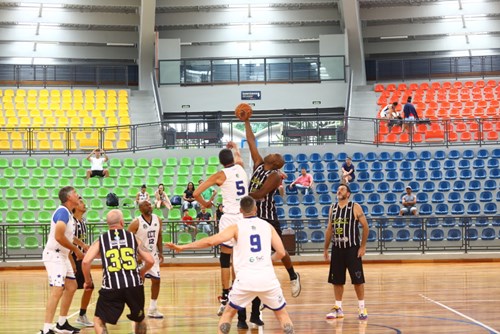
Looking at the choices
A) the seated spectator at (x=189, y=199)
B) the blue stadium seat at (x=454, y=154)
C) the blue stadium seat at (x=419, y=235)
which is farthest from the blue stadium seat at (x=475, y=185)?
the seated spectator at (x=189, y=199)

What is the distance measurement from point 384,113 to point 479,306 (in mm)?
18084

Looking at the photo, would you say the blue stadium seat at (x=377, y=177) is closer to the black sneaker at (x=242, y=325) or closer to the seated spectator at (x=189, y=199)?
the seated spectator at (x=189, y=199)

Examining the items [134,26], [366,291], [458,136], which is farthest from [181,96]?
[366,291]

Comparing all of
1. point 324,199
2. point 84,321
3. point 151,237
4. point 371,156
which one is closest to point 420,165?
point 371,156

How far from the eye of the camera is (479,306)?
1391 centimetres

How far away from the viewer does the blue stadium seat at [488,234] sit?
2538 centimetres

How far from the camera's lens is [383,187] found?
2845cm

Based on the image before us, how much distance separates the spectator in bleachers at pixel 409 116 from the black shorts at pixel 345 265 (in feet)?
55.4

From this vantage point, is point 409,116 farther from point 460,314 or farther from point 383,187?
point 460,314

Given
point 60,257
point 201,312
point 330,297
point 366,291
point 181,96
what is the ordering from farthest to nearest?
point 181,96
point 366,291
point 330,297
point 201,312
point 60,257

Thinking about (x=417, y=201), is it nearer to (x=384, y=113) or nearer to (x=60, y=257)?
(x=384, y=113)

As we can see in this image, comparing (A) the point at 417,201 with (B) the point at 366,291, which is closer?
(B) the point at 366,291

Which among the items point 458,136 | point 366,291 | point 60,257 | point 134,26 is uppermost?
point 134,26

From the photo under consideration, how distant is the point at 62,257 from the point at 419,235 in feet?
50.4
